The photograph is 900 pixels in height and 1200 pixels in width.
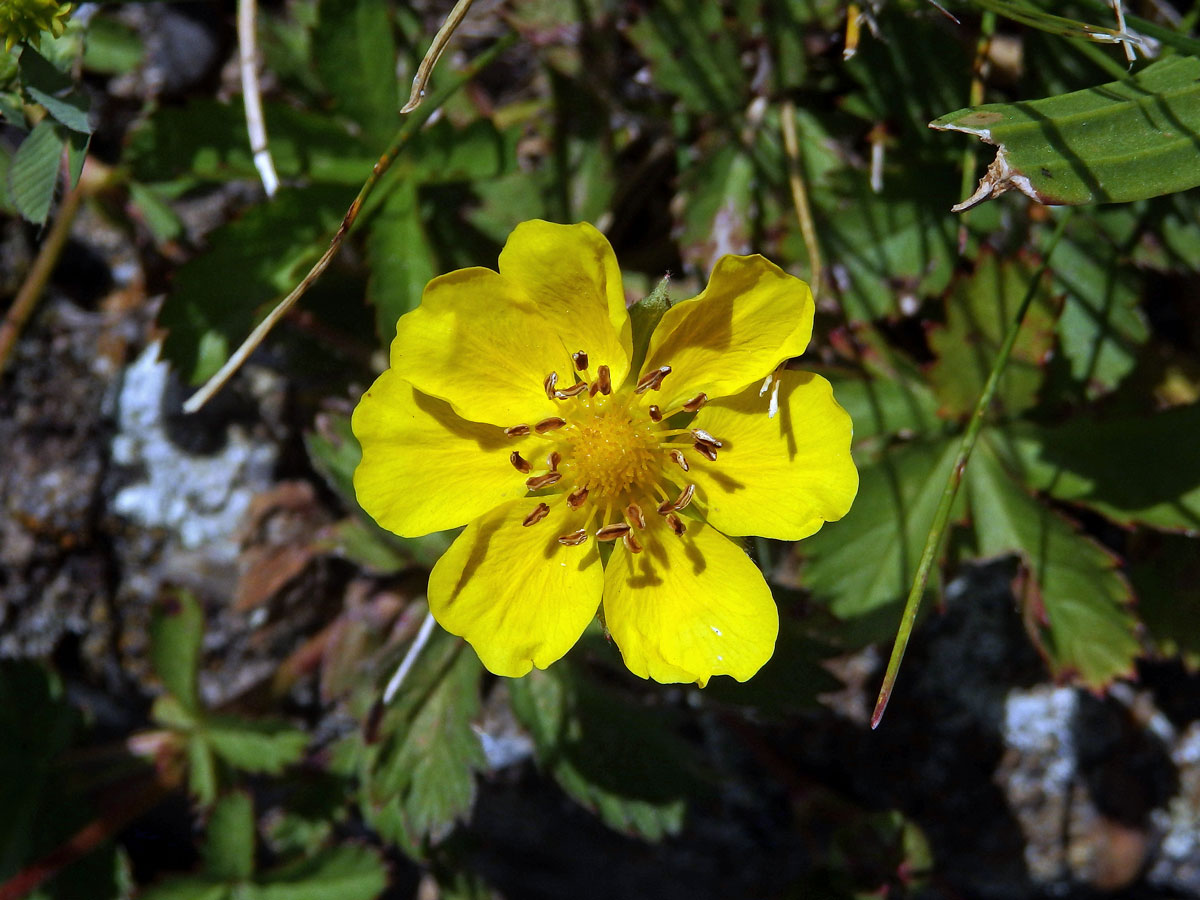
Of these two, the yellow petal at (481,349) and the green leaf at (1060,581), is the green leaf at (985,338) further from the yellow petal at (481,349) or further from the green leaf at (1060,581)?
the yellow petal at (481,349)

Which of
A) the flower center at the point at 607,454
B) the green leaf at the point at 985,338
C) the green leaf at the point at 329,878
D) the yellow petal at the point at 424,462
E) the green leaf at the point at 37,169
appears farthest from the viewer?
the green leaf at the point at 329,878

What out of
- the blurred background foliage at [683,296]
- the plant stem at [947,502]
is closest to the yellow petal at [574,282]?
the blurred background foliage at [683,296]

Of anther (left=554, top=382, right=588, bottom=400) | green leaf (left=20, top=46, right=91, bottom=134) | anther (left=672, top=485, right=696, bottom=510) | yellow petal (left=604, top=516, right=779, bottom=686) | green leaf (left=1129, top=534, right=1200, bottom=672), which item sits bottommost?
green leaf (left=1129, top=534, right=1200, bottom=672)

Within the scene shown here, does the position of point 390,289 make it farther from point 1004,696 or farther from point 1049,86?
point 1004,696

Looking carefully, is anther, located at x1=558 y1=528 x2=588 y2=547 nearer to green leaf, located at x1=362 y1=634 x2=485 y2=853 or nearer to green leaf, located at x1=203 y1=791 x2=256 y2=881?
green leaf, located at x1=362 y1=634 x2=485 y2=853

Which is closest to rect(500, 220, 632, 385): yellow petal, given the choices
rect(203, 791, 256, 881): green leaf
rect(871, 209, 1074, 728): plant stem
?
rect(871, 209, 1074, 728): plant stem

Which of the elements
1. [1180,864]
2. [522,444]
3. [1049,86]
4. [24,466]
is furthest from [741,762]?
[24,466]
